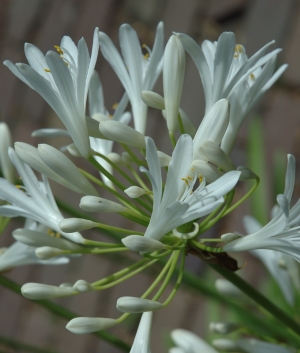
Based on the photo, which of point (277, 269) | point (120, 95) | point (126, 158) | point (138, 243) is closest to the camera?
point (138, 243)

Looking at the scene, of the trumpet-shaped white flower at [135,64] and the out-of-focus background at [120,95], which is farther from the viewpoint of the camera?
the out-of-focus background at [120,95]

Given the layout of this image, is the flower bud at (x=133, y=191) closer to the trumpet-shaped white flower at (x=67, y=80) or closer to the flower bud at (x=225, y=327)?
the trumpet-shaped white flower at (x=67, y=80)

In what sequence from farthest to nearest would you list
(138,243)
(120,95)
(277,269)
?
(120,95), (277,269), (138,243)

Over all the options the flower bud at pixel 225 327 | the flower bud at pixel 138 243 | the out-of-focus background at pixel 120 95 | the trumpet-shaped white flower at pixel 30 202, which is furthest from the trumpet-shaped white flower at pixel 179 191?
the out-of-focus background at pixel 120 95

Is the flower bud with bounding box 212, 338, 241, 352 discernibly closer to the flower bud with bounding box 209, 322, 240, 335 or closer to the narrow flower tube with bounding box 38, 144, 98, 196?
the flower bud with bounding box 209, 322, 240, 335

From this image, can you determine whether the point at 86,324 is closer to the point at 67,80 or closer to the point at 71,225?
→ the point at 71,225

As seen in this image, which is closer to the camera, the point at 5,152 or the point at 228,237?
the point at 228,237

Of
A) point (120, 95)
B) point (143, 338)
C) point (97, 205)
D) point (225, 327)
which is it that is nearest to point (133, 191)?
point (97, 205)

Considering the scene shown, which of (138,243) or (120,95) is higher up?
(120,95)
